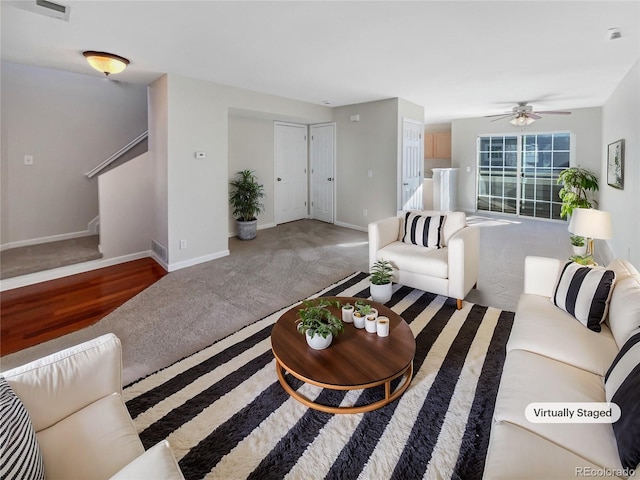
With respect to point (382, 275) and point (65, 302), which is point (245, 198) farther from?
point (382, 275)

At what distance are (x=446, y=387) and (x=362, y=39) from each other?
2.84 metres

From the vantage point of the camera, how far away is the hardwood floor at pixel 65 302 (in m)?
2.80

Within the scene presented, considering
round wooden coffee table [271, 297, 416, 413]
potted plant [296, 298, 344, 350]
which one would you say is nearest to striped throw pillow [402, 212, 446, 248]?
round wooden coffee table [271, 297, 416, 413]

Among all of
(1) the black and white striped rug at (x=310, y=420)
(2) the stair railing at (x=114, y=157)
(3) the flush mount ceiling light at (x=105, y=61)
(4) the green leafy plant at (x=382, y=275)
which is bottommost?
(1) the black and white striped rug at (x=310, y=420)

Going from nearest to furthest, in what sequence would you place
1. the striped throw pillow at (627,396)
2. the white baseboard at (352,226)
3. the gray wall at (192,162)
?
1. the striped throw pillow at (627,396)
2. the gray wall at (192,162)
3. the white baseboard at (352,226)

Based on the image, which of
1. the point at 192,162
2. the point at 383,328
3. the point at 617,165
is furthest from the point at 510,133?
the point at 383,328

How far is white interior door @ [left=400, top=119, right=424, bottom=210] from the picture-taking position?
19.8ft

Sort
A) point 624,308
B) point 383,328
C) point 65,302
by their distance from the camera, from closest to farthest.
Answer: point 624,308 < point 383,328 < point 65,302

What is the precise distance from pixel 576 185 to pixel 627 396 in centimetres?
692

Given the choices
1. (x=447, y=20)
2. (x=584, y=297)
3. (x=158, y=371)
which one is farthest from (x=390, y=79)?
(x=158, y=371)

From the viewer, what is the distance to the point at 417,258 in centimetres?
324

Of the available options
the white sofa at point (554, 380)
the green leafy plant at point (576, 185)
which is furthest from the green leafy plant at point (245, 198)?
the green leafy plant at point (576, 185)

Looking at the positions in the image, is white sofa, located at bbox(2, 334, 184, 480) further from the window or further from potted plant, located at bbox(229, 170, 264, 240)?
the window

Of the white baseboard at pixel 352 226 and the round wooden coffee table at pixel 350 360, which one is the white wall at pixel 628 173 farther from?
the white baseboard at pixel 352 226
